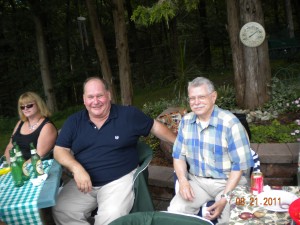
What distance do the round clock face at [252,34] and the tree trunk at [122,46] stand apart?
216cm

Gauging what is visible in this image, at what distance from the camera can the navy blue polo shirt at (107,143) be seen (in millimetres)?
2584

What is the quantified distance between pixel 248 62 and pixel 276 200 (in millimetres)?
2958

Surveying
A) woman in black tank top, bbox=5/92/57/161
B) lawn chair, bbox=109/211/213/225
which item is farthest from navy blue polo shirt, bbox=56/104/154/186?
lawn chair, bbox=109/211/213/225

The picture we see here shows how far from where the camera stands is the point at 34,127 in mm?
3115

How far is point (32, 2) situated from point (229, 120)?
27.1ft

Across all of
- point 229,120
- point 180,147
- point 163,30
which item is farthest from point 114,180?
point 163,30

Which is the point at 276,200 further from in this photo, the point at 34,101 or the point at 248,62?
the point at 248,62

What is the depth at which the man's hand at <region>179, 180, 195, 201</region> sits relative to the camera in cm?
227

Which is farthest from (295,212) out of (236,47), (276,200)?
(236,47)

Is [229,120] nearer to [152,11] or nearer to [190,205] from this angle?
[190,205]

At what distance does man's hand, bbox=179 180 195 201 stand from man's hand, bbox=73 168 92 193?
660 mm

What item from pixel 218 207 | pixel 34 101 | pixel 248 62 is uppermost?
pixel 248 62
